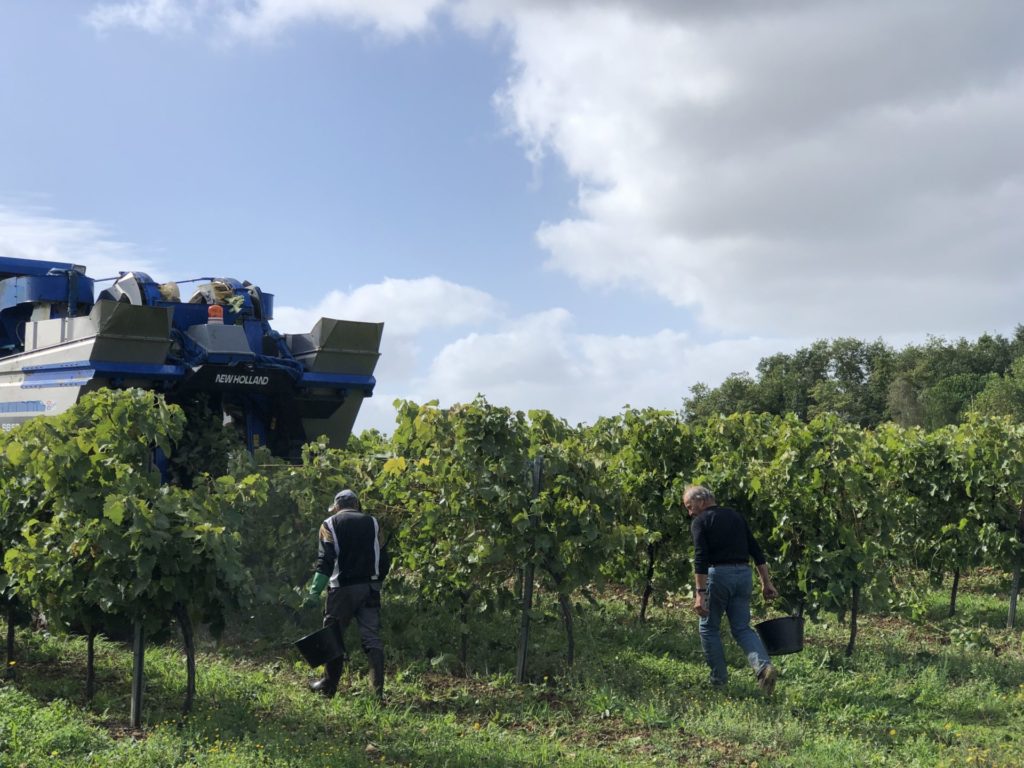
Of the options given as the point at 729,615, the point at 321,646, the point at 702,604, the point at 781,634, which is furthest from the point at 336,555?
the point at 781,634

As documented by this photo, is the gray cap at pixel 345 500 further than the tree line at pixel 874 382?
No

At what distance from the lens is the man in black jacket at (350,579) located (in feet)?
23.2

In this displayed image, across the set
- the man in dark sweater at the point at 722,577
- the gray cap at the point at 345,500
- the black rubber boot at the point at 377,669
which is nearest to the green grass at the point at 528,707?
the black rubber boot at the point at 377,669

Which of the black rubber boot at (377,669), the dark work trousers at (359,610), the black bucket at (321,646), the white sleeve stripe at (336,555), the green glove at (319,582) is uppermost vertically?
the white sleeve stripe at (336,555)

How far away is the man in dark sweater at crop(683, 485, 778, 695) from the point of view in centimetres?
741

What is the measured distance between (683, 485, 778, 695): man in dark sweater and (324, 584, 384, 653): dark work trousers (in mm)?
2359

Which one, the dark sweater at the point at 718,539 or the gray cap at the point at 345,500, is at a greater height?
the gray cap at the point at 345,500

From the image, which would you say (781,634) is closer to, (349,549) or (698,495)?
(698,495)

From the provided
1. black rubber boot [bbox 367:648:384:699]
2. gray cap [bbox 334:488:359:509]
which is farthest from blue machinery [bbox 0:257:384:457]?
black rubber boot [bbox 367:648:384:699]

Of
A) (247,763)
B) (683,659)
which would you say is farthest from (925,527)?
(247,763)

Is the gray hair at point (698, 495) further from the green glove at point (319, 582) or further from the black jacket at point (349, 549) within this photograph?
the green glove at point (319, 582)

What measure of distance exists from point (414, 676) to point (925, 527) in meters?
7.12

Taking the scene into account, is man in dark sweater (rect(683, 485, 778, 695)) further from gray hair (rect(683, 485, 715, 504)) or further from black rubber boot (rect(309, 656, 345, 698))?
black rubber boot (rect(309, 656, 345, 698))

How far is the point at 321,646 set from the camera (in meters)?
6.83
